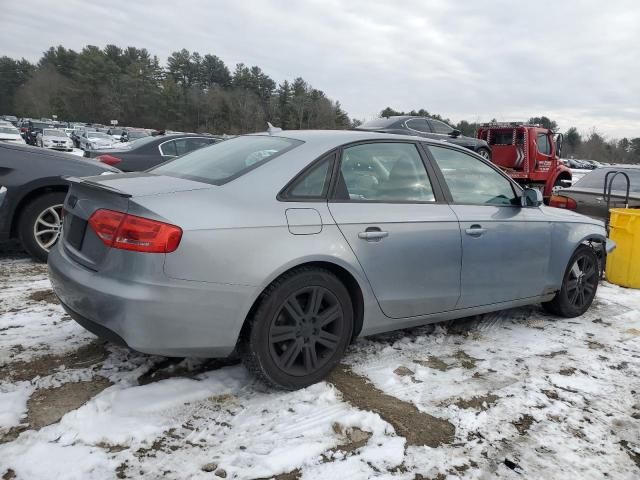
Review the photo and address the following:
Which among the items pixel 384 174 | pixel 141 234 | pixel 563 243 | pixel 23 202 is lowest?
pixel 563 243

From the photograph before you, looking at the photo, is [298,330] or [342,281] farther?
[342,281]

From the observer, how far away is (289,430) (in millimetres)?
2443

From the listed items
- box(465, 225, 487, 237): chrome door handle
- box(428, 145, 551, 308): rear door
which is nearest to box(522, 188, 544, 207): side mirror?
box(428, 145, 551, 308): rear door

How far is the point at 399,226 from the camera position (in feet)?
10.2

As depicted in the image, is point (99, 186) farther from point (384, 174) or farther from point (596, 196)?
point (596, 196)

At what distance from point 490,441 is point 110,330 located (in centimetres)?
200

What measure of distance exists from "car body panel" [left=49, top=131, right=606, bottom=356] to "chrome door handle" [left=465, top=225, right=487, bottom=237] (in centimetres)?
5

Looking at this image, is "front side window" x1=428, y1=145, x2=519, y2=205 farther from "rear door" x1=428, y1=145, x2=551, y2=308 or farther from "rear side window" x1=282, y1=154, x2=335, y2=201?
"rear side window" x1=282, y1=154, x2=335, y2=201

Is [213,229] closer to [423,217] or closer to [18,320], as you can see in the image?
[423,217]

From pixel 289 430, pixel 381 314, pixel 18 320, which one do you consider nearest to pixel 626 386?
pixel 381 314

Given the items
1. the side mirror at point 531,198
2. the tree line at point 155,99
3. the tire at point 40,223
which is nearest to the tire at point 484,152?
the side mirror at point 531,198

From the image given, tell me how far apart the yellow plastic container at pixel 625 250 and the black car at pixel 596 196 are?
84cm

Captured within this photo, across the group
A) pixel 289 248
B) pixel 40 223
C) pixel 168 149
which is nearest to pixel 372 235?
pixel 289 248

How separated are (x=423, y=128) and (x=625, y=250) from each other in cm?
Result: 796
